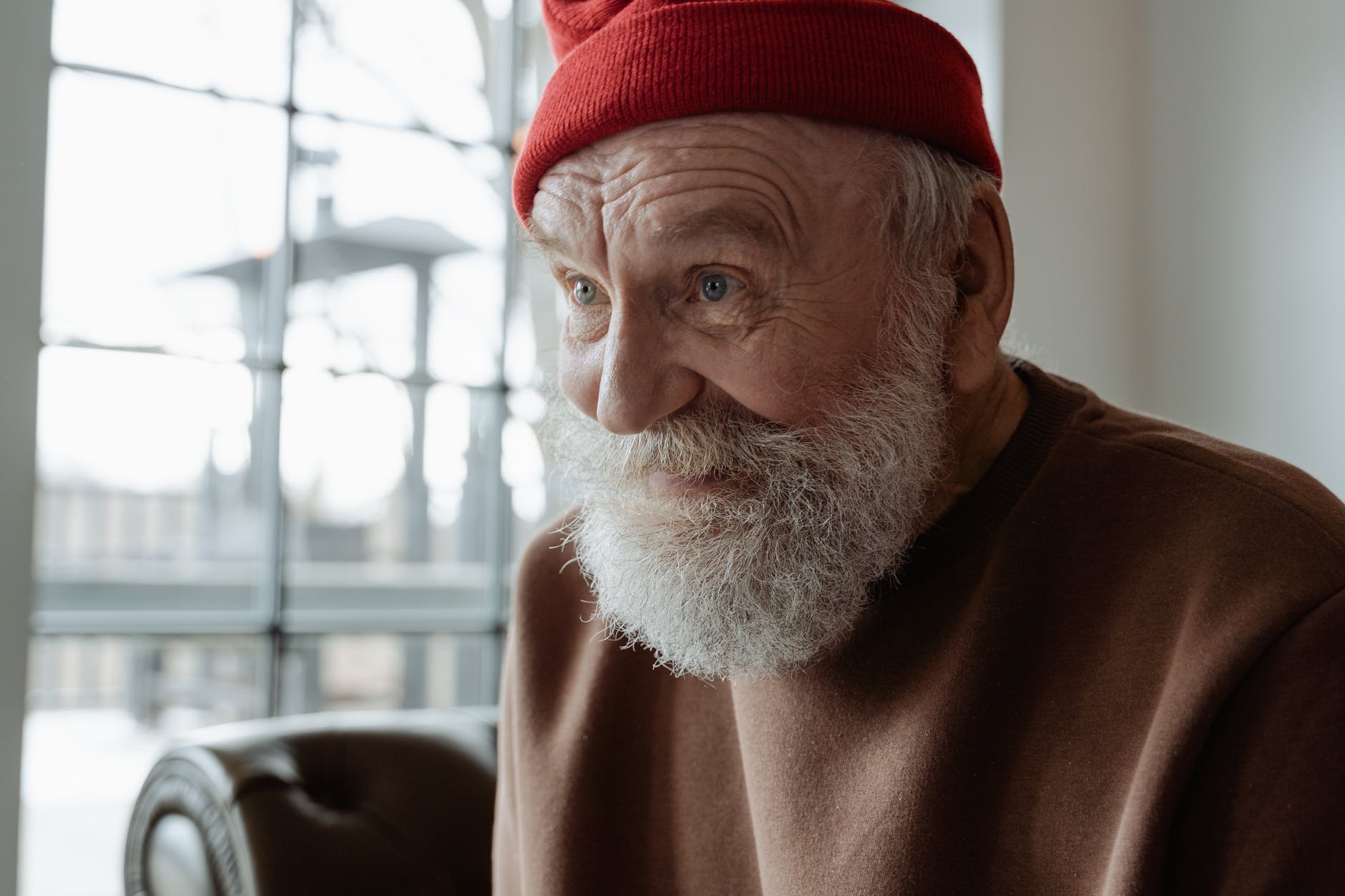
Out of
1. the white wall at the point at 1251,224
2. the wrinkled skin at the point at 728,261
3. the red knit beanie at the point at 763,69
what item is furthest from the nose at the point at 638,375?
the white wall at the point at 1251,224

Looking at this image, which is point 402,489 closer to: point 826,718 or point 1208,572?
point 826,718

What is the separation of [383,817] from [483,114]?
4.65 feet

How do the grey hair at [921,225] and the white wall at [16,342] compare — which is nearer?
the grey hair at [921,225]

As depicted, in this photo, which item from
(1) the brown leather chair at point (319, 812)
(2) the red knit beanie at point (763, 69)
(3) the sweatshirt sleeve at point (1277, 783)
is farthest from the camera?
(1) the brown leather chair at point (319, 812)

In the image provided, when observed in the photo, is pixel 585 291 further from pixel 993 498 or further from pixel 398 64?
pixel 398 64

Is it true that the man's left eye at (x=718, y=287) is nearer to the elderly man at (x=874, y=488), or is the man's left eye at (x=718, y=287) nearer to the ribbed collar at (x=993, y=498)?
the elderly man at (x=874, y=488)

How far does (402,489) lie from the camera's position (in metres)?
2.14

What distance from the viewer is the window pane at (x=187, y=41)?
5.73 ft

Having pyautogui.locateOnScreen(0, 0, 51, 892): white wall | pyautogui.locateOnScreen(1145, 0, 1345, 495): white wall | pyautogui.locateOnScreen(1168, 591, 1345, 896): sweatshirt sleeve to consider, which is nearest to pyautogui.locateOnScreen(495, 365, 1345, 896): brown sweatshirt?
pyautogui.locateOnScreen(1168, 591, 1345, 896): sweatshirt sleeve

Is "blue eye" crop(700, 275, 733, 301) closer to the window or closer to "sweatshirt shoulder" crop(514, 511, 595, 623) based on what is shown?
"sweatshirt shoulder" crop(514, 511, 595, 623)

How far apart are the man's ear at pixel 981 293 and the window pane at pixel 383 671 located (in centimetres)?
136

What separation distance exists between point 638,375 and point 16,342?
1001mm

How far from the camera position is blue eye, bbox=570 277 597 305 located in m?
1.03

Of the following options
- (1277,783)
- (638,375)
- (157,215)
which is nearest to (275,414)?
(157,215)
